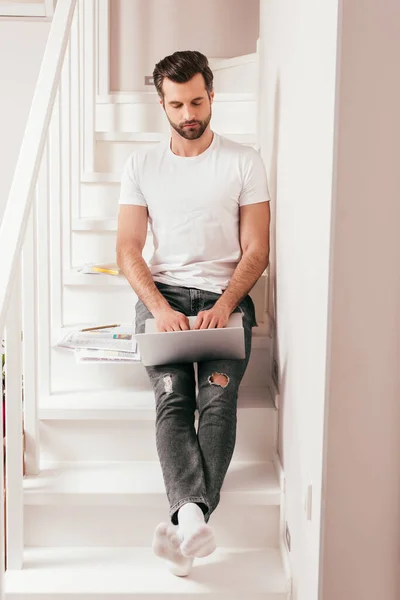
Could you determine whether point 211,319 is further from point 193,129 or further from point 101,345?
point 193,129

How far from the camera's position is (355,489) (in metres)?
1.37

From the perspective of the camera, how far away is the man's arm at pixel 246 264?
198 cm

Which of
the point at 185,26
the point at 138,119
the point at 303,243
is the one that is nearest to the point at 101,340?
the point at 303,243

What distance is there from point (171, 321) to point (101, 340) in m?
0.28

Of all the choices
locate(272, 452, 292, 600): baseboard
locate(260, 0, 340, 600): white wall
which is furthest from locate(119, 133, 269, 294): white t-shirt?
locate(272, 452, 292, 600): baseboard

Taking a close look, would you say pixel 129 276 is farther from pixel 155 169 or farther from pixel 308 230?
pixel 308 230

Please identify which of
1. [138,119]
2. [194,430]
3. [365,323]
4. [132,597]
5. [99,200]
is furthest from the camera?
[138,119]

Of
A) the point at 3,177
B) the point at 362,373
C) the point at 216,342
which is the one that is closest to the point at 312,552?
the point at 362,373

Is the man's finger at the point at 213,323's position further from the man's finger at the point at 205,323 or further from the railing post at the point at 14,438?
the railing post at the point at 14,438

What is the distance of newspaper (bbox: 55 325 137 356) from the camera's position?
2102 millimetres

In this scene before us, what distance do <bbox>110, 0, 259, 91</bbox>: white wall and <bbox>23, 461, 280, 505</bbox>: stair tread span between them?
212 centimetres

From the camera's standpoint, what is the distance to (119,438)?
205 cm

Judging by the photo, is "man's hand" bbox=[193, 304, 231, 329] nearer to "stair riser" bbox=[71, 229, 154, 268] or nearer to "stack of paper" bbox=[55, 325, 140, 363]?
"stack of paper" bbox=[55, 325, 140, 363]

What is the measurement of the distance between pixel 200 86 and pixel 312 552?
1.36 meters
